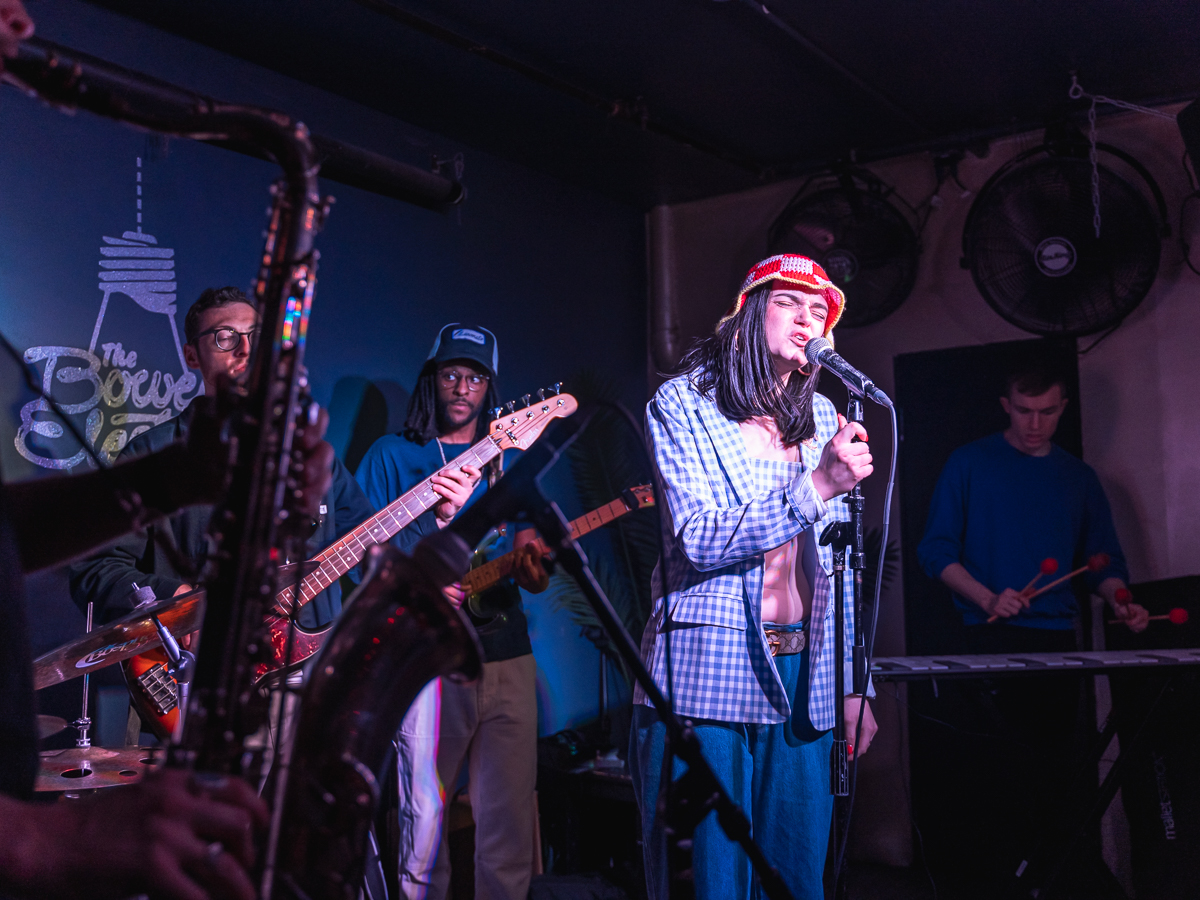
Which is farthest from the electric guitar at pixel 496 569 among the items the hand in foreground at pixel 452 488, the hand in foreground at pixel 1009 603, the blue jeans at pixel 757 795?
the hand in foreground at pixel 1009 603

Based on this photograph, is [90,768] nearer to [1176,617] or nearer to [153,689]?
[153,689]

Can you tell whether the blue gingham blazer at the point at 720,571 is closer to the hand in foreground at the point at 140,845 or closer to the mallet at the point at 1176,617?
the hand in foreground at the point at 140,845

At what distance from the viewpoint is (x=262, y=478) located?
1185mm

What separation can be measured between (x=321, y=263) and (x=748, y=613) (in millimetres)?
3106

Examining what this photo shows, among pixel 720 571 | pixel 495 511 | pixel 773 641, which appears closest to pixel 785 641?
pixel 773 641

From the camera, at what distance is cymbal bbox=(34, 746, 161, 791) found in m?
2.37

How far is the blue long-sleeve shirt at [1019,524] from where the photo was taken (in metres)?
4.82

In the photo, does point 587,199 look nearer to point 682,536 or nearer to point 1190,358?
point 1190,358

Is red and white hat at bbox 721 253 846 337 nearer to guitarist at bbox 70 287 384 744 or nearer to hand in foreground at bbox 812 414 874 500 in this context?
hand in foreground at bbox 812 414 874 500

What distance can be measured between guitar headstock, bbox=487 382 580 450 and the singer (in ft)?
5.18

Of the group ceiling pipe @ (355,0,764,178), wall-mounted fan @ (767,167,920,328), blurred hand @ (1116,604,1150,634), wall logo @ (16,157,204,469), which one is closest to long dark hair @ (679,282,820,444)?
ceiling pipe @ (355,0,764,178)

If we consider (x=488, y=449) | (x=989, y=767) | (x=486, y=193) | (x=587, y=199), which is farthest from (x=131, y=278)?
(x=989, y=767)

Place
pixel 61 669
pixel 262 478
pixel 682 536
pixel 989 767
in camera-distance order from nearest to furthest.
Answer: pixel 262 478 < pixel 682 536 < pixel 61 669 < pixel 989 767

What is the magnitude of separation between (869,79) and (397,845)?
4212 millimetres
